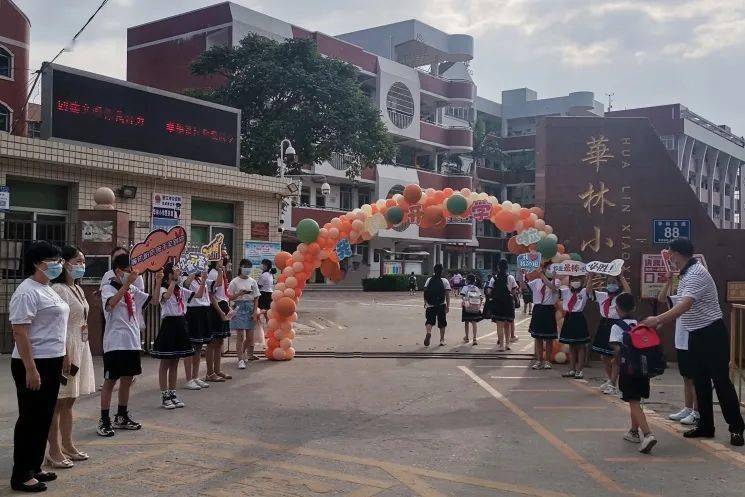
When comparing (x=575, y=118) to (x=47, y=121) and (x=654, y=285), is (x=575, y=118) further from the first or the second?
(x=47, y=121)

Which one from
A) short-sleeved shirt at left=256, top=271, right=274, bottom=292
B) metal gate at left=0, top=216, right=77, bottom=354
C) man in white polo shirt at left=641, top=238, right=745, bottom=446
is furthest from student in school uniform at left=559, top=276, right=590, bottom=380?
metal gate at left=0, top=216, right=77, bottom=354

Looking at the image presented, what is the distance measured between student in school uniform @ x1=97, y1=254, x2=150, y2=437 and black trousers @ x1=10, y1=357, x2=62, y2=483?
1.49m

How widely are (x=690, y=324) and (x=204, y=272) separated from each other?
566 cm

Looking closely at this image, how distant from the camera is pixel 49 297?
4918 mm

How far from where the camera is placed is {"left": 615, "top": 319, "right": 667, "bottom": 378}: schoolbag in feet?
20.1

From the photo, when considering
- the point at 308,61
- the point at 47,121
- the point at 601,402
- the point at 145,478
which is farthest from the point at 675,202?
the point at 308,61

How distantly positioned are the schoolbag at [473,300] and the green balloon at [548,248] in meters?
2.93

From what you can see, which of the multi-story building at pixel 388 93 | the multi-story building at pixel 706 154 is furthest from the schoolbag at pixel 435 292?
the multi-story building at pixel 706 154

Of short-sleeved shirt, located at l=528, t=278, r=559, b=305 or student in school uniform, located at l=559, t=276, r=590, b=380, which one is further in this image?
short-sleeved shirt, located at l=528, t=278, r=559, b=305

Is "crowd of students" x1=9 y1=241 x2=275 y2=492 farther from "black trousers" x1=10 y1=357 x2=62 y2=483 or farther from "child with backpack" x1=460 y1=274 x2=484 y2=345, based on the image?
"child with backpack" x1=460 y1=274 x2=484 y2=345

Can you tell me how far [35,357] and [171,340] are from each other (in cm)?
289

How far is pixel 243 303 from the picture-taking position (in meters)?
10.7

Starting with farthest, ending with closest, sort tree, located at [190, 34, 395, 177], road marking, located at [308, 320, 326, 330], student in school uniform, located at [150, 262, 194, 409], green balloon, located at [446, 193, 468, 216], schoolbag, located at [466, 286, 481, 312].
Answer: tree, located at [190, 34, 395, 177] → road marking, located at [308, 320, 326, 330] → schoolbag, located at [466, 286, 481, 312] → green balloon, located at [446, 193, 468, 216] → student in school uniform, located at [150, 262, 194, 409]

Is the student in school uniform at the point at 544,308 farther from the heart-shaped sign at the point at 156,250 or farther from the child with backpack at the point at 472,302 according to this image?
the heart-shaped sign at the point at 156,250
